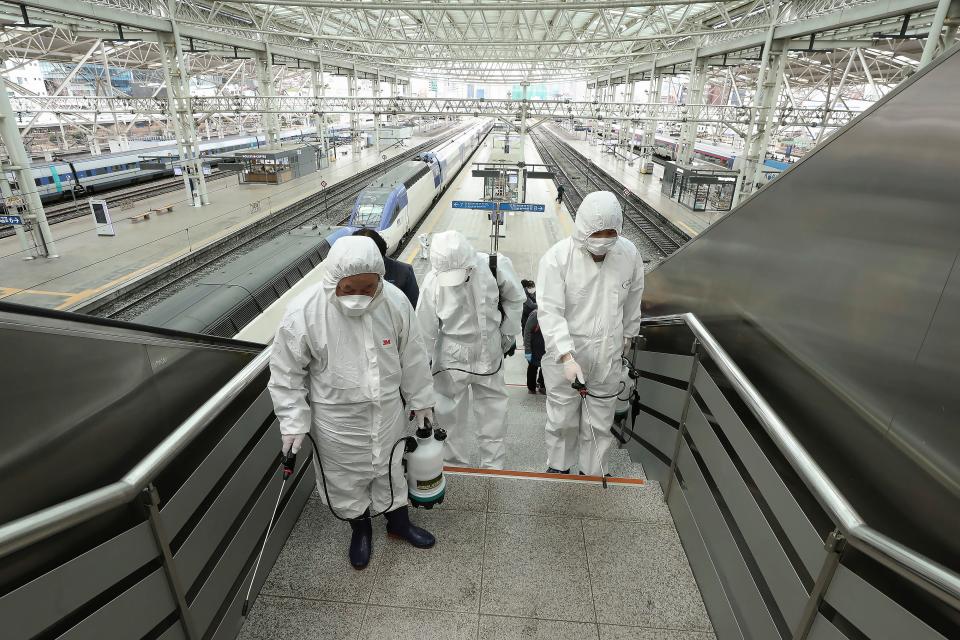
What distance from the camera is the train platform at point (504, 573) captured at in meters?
2.07

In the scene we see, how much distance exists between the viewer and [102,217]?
1288 cm

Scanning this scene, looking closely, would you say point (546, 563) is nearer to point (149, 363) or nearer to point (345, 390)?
point (345, 390)

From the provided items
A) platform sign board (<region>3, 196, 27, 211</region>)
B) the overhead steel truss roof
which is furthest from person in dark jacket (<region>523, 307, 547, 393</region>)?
platform sign board (<region>3, 196, 27, 211</region>)

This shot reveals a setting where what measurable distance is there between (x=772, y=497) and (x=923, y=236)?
3.03 feet

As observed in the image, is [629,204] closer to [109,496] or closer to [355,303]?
[355,303]

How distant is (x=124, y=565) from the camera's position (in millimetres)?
1405

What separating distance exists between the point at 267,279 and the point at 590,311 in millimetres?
5752

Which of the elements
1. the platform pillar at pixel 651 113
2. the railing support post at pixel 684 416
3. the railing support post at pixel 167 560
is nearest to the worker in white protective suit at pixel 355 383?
the railing support post at pixel 167 560

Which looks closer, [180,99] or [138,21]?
[138,21]

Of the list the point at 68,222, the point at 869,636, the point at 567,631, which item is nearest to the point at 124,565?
the point at 567,631

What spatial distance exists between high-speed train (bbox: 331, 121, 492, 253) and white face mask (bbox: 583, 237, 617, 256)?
7.72 m

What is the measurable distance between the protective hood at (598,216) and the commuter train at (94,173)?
16294 mm

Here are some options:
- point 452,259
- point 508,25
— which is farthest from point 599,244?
point 508,25

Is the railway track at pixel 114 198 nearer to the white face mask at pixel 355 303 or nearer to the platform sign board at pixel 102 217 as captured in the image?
the platform sign board at pixel 102 217
